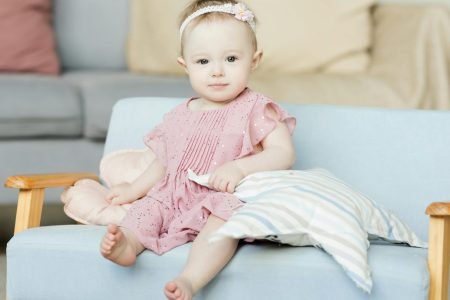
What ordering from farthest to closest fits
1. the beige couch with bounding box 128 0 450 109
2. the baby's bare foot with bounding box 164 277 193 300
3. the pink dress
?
the beige couch with bounding box 128 0 450 109
the pink dress
the baby's bare foot with bounding box 164 277 193 300

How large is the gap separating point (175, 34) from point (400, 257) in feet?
7.06

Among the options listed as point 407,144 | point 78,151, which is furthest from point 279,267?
point 78,151

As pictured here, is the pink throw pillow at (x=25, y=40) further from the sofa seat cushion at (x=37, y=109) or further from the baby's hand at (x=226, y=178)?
the baby's hand at (x=226, y=178)

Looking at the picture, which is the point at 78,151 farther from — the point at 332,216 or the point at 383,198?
the point at 332,216

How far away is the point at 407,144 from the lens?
2145mm

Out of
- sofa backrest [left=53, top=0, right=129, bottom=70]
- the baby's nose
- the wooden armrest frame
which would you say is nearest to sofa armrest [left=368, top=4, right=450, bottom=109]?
sofa backrest [left=53, top=0, right=129, bottom=70]

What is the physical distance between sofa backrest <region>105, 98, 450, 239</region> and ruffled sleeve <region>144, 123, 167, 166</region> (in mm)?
309

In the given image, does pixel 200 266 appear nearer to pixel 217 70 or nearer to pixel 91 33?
→ pixel 217 70

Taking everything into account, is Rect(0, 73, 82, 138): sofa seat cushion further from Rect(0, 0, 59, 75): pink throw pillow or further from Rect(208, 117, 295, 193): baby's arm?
Rect(208, 117, 295, 193): baby's arm

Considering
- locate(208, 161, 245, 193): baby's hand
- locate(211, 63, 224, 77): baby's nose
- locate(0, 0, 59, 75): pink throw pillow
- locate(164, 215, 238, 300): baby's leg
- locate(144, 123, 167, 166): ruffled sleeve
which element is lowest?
locate(164, 215, 238, 300): baby's leg

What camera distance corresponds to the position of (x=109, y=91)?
3.26m

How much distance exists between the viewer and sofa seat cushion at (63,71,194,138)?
3223 millimetres

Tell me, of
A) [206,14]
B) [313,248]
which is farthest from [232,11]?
[313,248]

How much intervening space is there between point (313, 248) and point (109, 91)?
1666 mm
